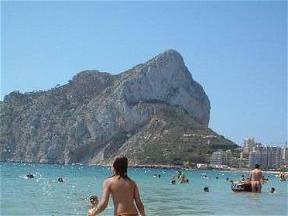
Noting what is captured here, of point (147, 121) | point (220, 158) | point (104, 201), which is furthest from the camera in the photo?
point (147, 121)

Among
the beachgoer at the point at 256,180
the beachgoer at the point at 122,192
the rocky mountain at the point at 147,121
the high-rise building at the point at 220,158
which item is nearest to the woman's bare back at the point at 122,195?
the beachgoer at the point at 122,192

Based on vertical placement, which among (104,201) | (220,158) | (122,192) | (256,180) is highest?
(220,158)

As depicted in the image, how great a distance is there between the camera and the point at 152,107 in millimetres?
184875

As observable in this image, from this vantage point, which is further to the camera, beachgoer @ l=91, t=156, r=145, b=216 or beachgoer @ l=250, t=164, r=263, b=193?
beachgoer @ l=250, t=164, r=263, b=193

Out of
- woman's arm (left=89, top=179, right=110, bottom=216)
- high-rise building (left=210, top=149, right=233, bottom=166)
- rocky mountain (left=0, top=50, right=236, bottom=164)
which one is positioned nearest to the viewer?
woman's arm (left=89, top=179, right=110, bottom=216)

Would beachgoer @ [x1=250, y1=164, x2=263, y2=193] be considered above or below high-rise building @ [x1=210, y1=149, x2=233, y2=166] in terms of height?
below

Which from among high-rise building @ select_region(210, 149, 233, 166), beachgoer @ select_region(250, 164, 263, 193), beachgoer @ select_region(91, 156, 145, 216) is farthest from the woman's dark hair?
high-rise building @ select_region(210, 149, 233, 166)

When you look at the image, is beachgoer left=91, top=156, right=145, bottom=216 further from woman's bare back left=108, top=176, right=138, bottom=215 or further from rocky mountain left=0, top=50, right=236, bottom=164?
rocky mountain left=0, top=50, right=236, bottom=164

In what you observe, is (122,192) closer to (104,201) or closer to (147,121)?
(104,201)

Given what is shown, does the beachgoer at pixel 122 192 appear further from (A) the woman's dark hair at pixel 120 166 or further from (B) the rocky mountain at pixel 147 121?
(B) the rocky mountain at pixel 147 121

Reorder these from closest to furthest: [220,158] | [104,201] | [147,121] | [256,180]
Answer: [104,201], [256,180], [220,158], [147,121]

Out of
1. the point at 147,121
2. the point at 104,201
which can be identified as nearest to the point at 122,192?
the point at 104,201

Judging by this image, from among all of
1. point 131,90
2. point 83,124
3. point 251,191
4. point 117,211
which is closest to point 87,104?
point 83,124

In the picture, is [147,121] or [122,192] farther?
[147,121]
